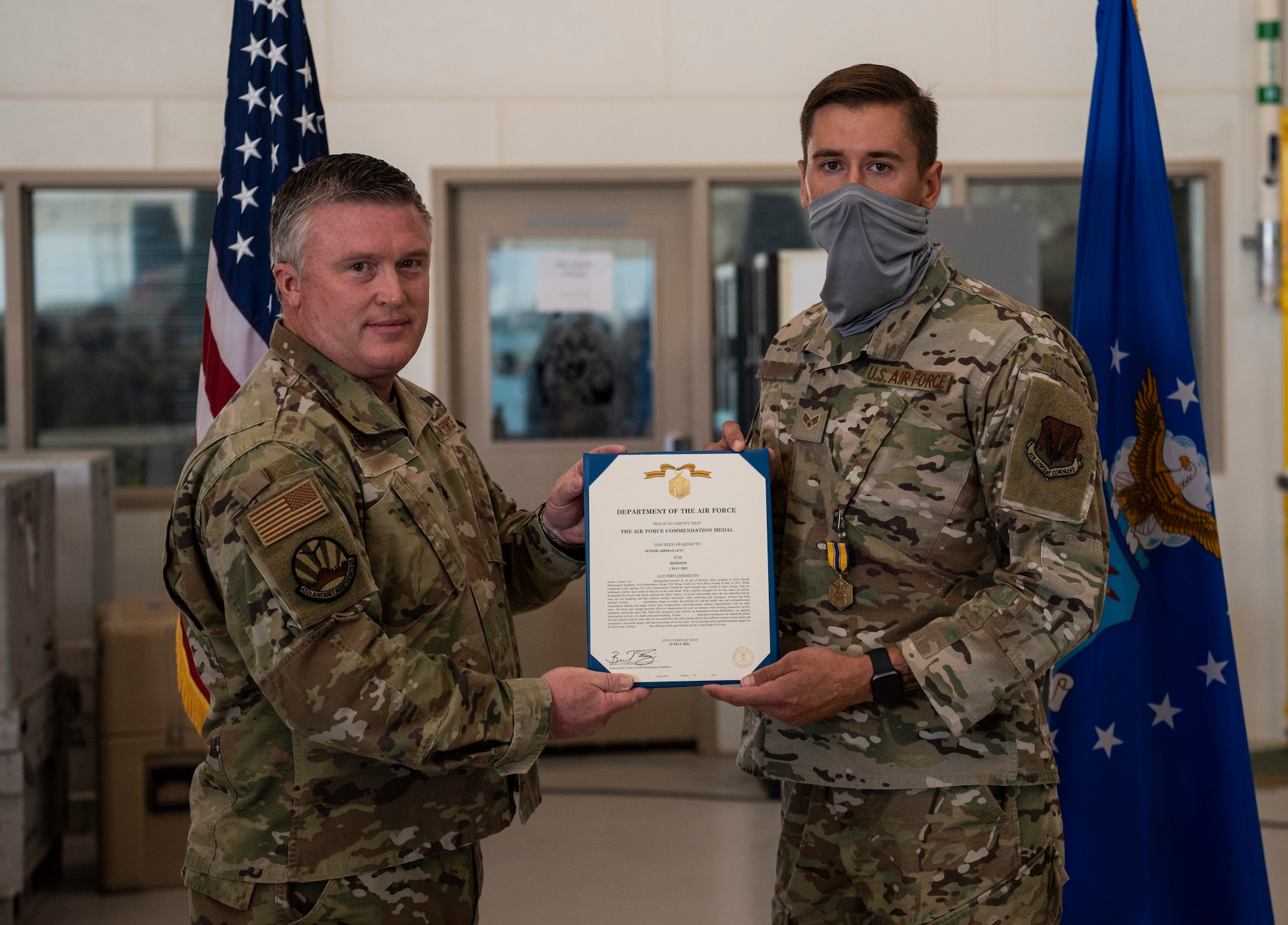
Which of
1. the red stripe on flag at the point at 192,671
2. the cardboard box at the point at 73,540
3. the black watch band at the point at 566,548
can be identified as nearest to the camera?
the black watch band at the point at 566,548

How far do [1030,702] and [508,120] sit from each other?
3180mm

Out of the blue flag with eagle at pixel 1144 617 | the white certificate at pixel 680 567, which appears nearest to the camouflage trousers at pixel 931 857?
the white certificate at pixel 680 567

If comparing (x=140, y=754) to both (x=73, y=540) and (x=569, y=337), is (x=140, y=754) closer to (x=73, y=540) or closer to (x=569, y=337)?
(x=73, y=540)

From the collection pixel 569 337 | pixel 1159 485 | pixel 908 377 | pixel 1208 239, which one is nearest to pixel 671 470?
pixel 908 377

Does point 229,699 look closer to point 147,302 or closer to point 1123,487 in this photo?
point 1123,487

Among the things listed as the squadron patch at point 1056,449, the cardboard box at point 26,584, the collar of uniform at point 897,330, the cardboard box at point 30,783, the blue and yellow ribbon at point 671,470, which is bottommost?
the cardboard box at point 30,783

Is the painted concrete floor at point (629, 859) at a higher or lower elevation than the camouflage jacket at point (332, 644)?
→ lower

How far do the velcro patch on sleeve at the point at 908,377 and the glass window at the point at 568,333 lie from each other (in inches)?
111

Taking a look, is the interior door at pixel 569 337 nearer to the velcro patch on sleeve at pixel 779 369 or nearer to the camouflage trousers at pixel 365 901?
the velcro patch on sleeve at pixel 779 369

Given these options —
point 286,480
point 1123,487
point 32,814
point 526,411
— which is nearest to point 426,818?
point 286,480

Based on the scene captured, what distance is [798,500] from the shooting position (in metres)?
1.60

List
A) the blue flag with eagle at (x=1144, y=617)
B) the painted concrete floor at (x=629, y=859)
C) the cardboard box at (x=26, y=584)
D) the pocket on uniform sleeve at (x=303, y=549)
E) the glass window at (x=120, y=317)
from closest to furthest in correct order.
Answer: the pocket on uniform sleeve at (x=303, y=549) → the blue flag with eagle at (x=1144, y=617) → the cardboard box at (x=26, y=584) → the painted concrete floor at (x=629, y=859) → the glass window at (x=120, y=317)

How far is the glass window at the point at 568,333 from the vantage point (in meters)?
4.30

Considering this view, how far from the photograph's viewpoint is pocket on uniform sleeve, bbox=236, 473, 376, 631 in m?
1.29
